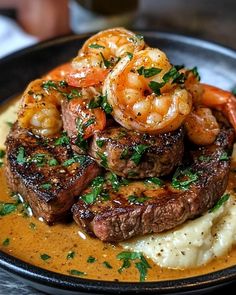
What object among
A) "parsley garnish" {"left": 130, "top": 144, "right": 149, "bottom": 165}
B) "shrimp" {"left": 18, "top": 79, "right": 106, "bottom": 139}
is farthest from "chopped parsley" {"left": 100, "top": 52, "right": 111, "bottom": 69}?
"parsley garnish" {"left": 130, "top": 144, "right": 149, "bottom": 165}

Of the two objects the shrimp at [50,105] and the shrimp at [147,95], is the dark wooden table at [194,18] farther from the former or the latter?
the shrimp at [147,95]

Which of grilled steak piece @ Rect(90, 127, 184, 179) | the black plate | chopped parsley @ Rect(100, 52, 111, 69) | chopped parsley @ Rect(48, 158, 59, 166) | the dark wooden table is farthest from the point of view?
the dark wooden table

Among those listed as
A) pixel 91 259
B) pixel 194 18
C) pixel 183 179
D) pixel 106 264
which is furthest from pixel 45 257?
pixel 194 18

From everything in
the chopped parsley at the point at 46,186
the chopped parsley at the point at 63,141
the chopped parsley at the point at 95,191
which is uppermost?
the chopped parsley at the point at 63,141

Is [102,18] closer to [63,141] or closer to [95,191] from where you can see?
[63,141]

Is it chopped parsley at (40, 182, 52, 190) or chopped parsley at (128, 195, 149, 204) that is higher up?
chopped parsley at (128, 195, 149, 204)

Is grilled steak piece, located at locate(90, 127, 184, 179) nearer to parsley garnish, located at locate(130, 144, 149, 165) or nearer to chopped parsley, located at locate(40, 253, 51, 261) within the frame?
parsley garnish, located at locate(130, 144, 149, 165)

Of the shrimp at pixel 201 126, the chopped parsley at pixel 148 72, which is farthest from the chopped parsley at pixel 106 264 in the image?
the chopped parsley at pixel 148 72
